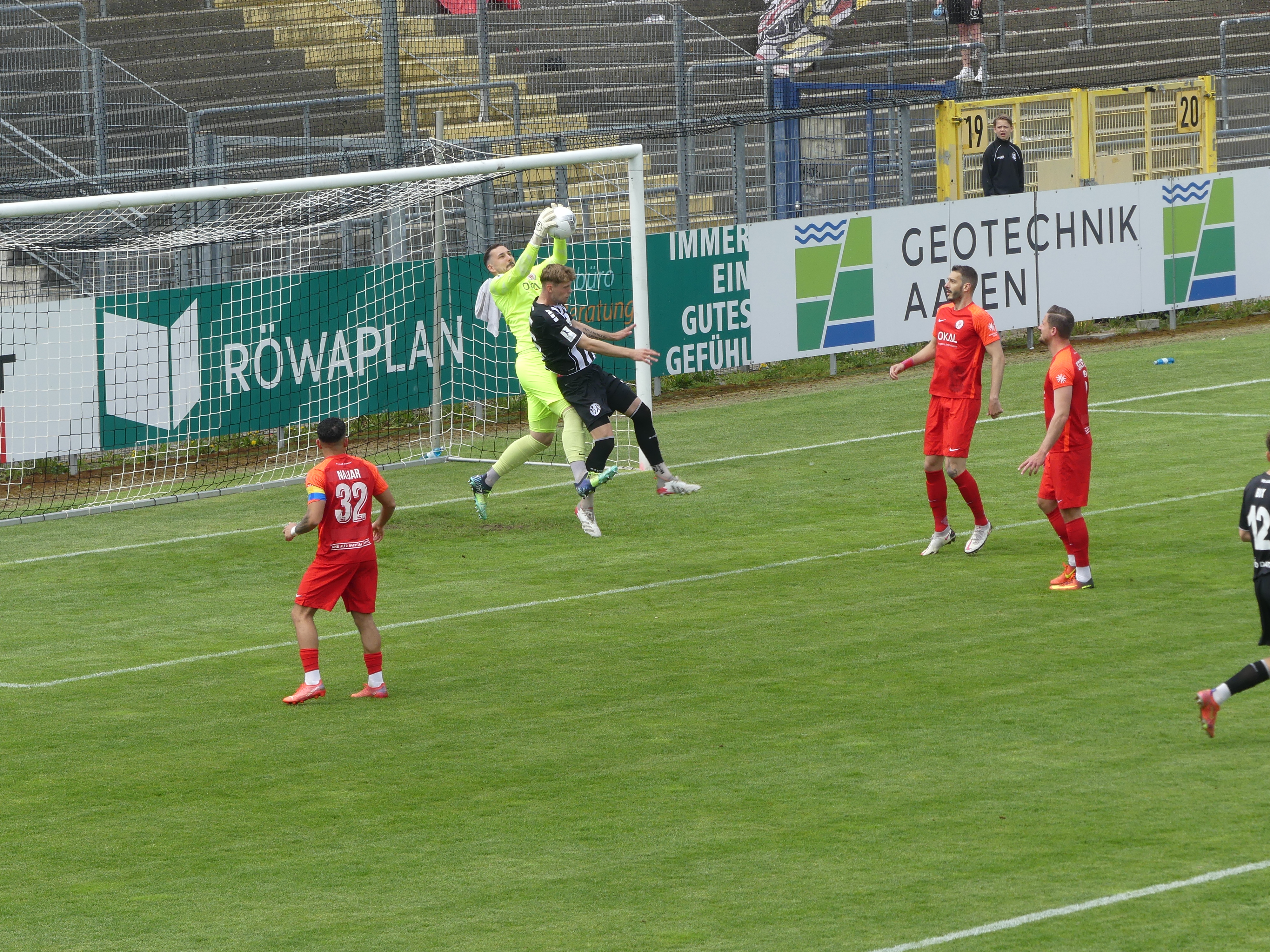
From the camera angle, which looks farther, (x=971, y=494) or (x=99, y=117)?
(x=99, y=117)

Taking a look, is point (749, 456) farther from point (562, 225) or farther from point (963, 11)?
point (963, 11)

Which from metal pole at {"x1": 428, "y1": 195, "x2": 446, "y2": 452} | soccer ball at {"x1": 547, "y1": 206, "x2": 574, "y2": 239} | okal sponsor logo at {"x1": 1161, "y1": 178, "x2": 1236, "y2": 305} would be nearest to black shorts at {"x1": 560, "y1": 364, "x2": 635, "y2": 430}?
soccer ball at {"x1": 547, "y1": 206, "x2": 574, "y2": 239}

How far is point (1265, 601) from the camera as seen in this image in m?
8.07

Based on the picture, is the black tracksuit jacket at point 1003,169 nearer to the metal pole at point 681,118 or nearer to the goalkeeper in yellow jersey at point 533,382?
the metal pole at point 681,118

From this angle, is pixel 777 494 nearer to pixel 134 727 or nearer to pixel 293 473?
pixel 293 473

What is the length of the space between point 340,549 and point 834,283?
44.2 ft

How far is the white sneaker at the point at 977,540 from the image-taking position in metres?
12.8

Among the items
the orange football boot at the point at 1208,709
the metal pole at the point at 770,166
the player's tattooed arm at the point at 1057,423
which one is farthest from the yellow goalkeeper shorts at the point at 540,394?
the metal pole at the point at 770,166

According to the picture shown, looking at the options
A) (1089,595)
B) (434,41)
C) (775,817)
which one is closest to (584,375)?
(1089,595)

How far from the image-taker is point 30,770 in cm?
878

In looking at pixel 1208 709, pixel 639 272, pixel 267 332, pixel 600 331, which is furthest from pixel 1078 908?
pixel 267 332

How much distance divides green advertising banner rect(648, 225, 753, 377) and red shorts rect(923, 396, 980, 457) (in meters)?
8.67

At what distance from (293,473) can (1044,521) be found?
7.40 m

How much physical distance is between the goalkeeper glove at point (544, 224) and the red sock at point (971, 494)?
4265 mm
